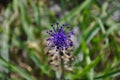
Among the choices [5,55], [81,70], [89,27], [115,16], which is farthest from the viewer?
[115,16]

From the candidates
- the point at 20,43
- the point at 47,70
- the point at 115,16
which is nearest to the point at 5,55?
the point at 20,43

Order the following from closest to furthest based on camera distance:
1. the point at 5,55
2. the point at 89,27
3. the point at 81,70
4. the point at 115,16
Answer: the point at 81,70 → the point at 5,55 → the point at 89,27 → the point at 115,16

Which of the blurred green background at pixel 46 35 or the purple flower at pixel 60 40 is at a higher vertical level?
the blurred green background at pixel 46 35

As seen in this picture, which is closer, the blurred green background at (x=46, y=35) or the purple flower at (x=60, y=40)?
the purple flower at (x=60, y=40)

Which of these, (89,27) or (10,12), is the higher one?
(10,12)

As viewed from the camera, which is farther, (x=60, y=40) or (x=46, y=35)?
(x=46, y=35)

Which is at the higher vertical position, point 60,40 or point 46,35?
point 46,35

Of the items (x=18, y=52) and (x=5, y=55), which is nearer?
(x=5, y=55)

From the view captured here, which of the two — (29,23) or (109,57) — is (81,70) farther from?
(29,23)

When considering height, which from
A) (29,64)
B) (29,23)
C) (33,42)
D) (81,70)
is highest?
(29,23)
